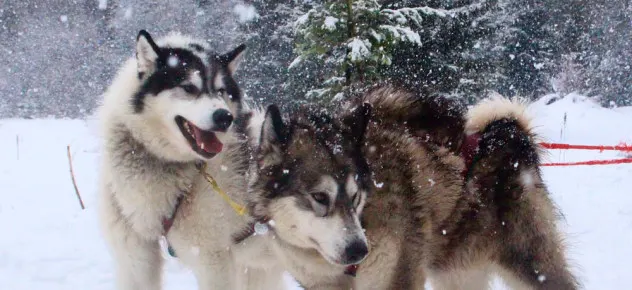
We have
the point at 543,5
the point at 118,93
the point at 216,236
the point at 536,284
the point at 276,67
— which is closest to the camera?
the point at 536,284

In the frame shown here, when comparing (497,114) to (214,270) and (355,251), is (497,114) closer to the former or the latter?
(355,251)

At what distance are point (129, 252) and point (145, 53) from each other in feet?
4.46

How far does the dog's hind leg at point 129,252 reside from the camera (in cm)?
364

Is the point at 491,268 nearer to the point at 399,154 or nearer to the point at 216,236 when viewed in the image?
the point at 399,154

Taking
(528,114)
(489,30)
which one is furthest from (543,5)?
(528,114)

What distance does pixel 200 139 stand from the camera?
137 inches

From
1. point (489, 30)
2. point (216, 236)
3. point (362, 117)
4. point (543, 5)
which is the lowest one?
point (543, 5)

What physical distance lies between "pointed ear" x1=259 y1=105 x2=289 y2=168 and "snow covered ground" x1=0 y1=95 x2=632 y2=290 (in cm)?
165

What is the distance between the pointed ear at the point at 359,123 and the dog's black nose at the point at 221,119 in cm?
74

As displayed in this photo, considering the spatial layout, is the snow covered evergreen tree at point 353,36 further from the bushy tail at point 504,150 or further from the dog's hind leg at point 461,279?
the bushy tail at point 504,150

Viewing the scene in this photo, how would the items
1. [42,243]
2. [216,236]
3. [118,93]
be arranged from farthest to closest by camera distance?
[42,243] → [118,93] → [216,236]

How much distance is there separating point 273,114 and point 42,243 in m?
4.53

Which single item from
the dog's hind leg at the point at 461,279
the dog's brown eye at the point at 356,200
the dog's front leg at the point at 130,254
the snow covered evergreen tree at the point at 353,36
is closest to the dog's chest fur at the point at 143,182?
the dog's front leg at the point at 130,254

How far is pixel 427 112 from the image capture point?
369cm
